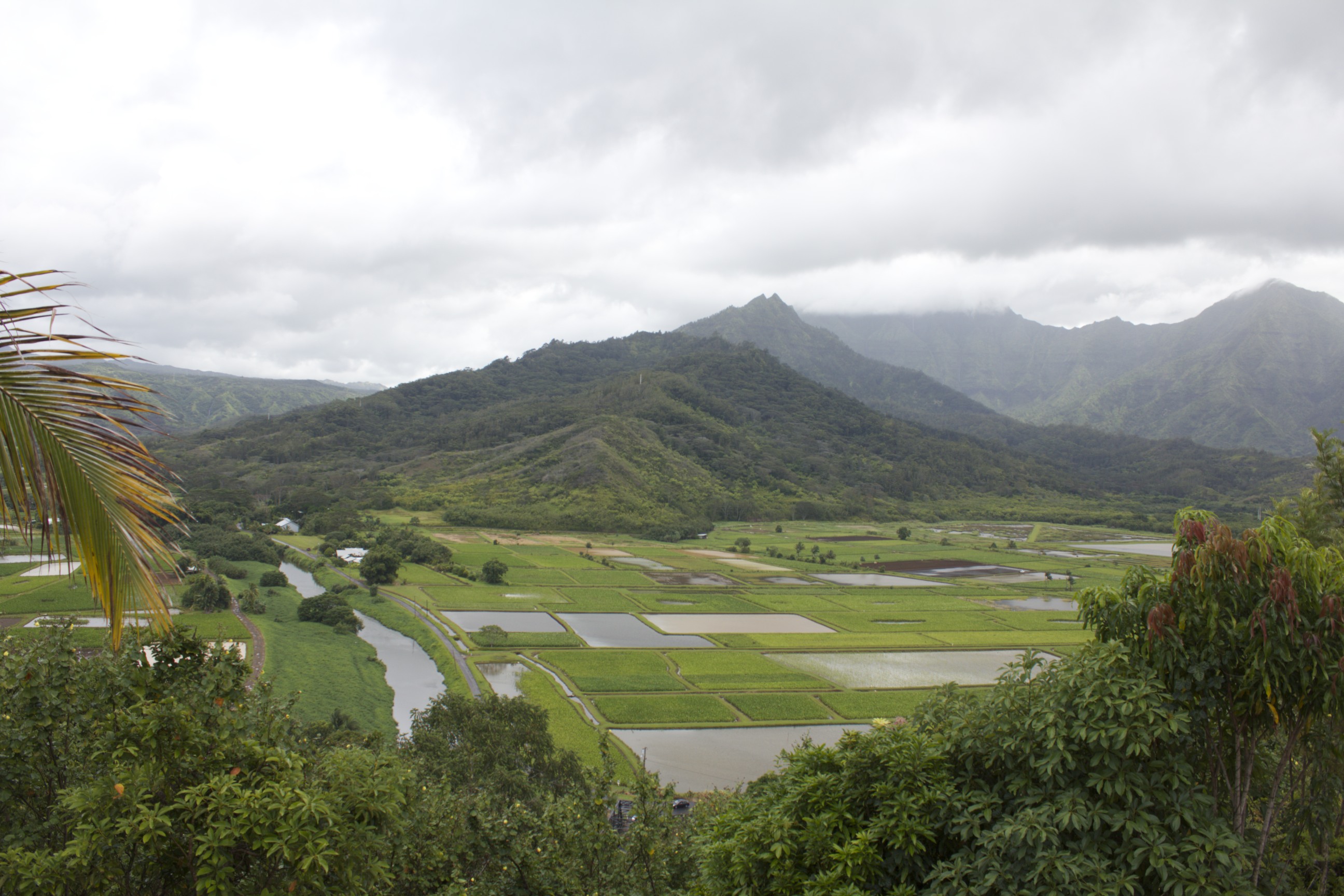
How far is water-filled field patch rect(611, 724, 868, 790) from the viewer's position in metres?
27.5

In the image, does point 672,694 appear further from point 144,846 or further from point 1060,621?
point 1060,621

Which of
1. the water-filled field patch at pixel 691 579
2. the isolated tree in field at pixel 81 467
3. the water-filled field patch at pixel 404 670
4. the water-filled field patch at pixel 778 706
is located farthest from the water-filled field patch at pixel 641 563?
the isolated tree in field at pixel 81 467

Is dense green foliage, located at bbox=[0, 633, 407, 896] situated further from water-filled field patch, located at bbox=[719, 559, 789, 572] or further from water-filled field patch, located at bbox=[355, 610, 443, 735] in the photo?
water-filled field patch, located at bbox=[719, 559, 789, 572]

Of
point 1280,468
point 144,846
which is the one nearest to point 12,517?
point 144,846

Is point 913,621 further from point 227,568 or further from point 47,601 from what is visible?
point 47,601

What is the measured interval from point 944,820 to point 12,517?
26.6 feet

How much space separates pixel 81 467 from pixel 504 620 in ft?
159

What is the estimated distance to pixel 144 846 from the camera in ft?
20.2

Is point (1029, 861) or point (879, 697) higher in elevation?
point (1029, 861)

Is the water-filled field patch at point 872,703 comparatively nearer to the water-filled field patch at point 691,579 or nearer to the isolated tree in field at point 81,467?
the water-filled field patch at point 691,579

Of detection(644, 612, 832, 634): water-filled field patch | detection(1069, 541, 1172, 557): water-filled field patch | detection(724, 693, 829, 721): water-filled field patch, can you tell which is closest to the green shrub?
detection(644, 612, 832, 634): water-filled field patch

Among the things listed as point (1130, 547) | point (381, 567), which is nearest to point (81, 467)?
point (381, 567)

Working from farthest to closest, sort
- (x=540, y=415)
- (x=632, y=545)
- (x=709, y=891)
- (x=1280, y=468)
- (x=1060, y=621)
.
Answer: (x=540, y=415)
(x=1280, y=468)
(x=632, y=545)
(x=1060, y=621)
(x=709, y=891)

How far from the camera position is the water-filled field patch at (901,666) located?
39.8m
